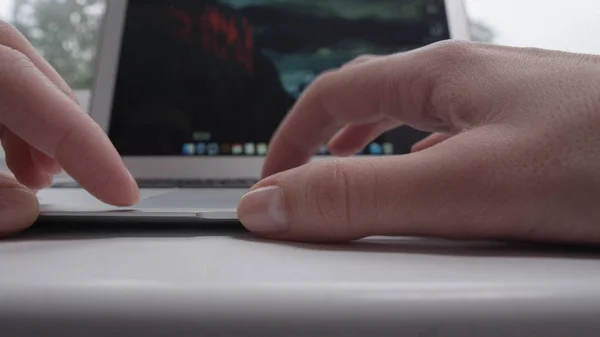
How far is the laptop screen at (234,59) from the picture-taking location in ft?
2.40

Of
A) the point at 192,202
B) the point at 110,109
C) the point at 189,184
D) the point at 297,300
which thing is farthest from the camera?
the point at 110,109

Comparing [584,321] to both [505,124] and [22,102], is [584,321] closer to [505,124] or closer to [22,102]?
[505,124]

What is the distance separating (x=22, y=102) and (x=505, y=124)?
31 centimetres

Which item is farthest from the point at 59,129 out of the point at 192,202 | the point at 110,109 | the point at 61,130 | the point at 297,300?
the point at 110,109

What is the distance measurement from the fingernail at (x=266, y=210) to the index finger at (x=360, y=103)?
0.16 meters

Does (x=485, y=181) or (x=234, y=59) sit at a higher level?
(x=234, y=59)

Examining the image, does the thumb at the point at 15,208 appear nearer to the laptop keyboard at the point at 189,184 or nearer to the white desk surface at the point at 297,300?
the white desk surface at the point at 297,300

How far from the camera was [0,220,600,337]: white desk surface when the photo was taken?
13 centimetres

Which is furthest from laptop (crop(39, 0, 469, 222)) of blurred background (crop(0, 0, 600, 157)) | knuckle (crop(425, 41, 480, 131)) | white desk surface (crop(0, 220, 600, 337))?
white desk surface (crop(0, 220, 600, 337))

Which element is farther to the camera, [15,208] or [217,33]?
[217,33]

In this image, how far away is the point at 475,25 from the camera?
943 mm

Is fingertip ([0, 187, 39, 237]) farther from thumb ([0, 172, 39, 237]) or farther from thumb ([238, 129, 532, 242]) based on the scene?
thumb ([238, 129, 532, 242])

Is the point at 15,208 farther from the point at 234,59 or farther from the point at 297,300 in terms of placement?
the point at 234,59

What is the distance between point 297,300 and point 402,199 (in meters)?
0.10
